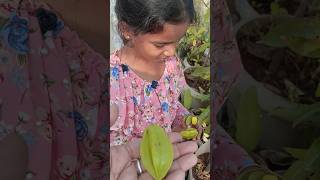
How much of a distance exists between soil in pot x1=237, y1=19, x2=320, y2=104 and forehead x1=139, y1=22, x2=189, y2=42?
0.22m

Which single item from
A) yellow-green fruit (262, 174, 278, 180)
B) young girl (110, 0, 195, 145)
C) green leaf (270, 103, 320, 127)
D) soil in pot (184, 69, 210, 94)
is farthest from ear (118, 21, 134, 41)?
yellow-green fruit (262, 174, 278, 180)

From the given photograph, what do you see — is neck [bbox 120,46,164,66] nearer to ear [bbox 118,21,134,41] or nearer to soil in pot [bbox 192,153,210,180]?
ear [bbox 118,21,134,41]

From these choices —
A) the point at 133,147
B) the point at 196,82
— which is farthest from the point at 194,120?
the point at 133,147

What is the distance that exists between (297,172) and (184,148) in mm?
425

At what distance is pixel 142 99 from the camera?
1.95m

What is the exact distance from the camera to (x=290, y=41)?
1.80 metres

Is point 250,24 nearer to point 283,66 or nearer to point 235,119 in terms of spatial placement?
point 283,66

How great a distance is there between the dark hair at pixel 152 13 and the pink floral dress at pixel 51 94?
0.17 m

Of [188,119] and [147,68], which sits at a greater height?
[147,68]

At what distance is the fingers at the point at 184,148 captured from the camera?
1.96 metres

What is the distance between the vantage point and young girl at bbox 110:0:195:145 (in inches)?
75.8

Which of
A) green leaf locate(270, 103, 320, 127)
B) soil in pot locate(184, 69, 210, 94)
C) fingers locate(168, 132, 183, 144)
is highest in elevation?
soil in pot locate(184, 69, 210, 94)

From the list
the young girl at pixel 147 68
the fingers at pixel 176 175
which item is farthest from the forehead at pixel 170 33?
the fingers at pixel 176 175

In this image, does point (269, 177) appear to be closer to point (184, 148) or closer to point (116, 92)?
point (184, 148)
